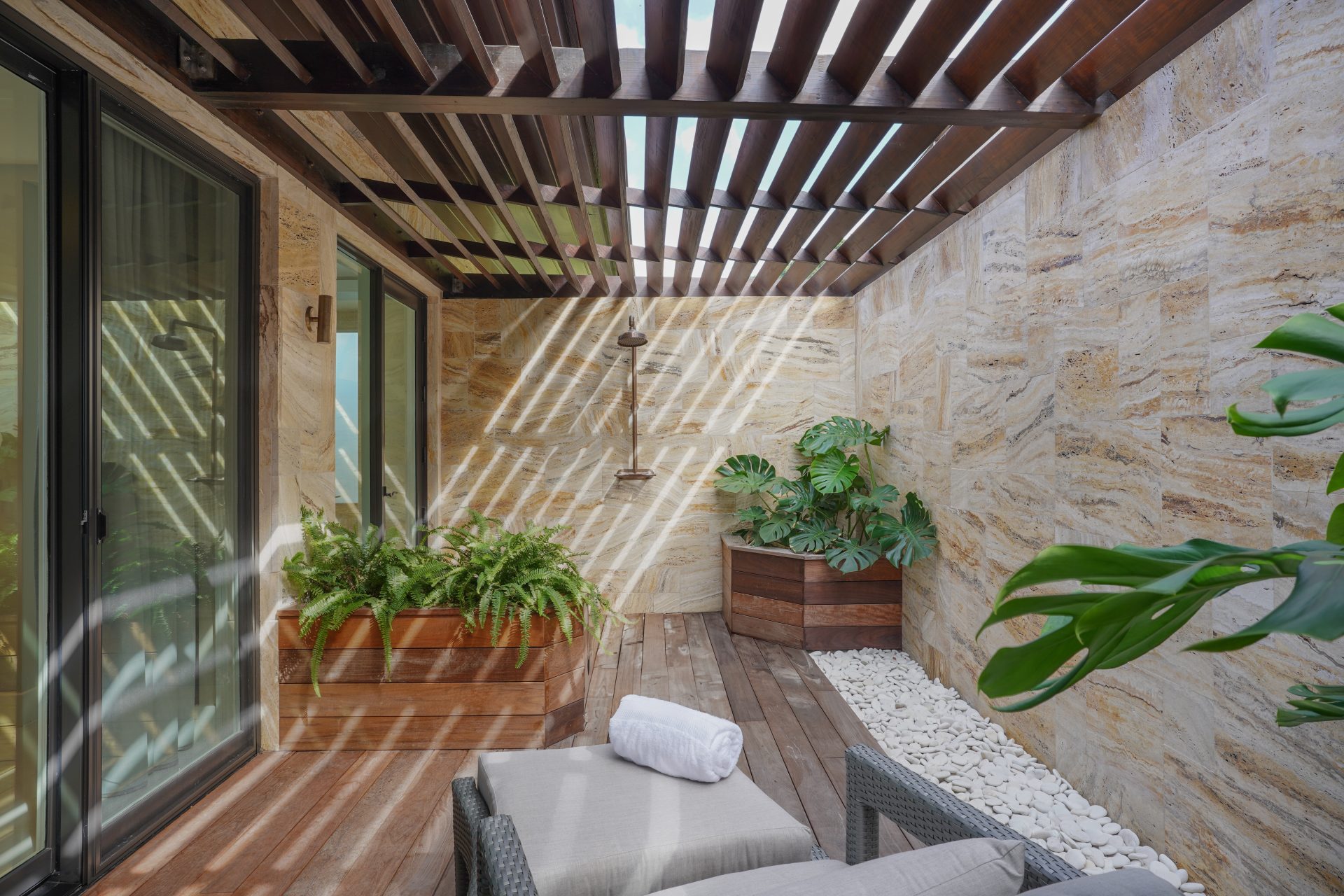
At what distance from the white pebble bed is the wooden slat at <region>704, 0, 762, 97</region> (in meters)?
2.21

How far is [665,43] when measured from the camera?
1962mm

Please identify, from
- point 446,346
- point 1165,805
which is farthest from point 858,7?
point 446,346

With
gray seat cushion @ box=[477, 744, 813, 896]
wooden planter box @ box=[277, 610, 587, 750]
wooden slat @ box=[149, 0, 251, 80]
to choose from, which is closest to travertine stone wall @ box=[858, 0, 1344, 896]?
gray seat cushion @ box=[477, 744, 813, 896]

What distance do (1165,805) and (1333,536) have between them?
1.87 metres

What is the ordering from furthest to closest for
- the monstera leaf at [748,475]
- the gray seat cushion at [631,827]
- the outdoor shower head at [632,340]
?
the monstera leaf at [748,475]
the outdoor shower head at [632,340]
the gray seat cushion at [631,827]

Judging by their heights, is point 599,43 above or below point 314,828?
above

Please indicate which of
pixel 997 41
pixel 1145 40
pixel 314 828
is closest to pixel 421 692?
pixel 314 828

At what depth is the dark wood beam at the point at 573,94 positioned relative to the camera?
2102mm

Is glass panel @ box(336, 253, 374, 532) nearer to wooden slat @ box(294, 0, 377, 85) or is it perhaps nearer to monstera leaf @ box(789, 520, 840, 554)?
wooden slat @ box(294, 0, 377, 85)

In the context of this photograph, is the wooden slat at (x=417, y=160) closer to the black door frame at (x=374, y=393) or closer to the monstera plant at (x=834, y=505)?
the black door frame at (x=374, y=393)

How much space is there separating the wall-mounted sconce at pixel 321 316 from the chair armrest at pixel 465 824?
1990 mm

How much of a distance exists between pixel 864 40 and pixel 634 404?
3191mm

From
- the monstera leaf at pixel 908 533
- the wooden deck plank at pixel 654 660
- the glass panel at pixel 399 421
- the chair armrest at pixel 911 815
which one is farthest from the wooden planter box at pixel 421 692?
the monstera leaf at pixel 908 533

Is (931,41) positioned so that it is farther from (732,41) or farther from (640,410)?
(640,410)
